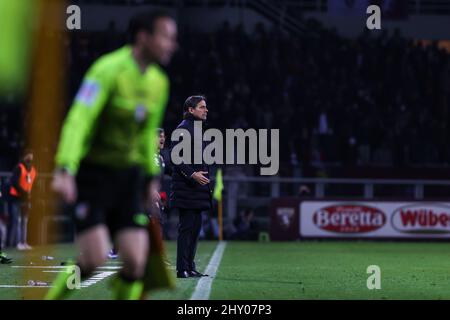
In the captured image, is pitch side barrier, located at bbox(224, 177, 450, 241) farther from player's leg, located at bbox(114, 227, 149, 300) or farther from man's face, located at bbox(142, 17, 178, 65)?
man's face, located at bbox(142, 17, 178, 65)

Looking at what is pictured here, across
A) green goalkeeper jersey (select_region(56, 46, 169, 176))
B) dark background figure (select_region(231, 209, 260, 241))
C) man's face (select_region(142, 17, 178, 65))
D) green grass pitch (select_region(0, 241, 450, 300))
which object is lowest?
dark background figure (select_region(231, 209, 260, 241))

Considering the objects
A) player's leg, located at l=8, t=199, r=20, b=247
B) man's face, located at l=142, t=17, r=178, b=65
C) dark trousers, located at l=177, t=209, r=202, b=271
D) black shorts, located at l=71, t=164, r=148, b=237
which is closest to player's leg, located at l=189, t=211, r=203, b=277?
dark trousers, located at l=177, t=209, r=202, b=271

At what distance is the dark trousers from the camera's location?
11367 millimetres

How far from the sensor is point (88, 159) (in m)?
6.12

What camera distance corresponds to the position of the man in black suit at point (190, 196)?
11.4m

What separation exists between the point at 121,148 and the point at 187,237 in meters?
5.36

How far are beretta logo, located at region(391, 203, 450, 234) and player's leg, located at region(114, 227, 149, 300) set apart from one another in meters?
19.2

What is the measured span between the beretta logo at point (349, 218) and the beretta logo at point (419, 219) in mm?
383

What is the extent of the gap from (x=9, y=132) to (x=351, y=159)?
28.1 ft

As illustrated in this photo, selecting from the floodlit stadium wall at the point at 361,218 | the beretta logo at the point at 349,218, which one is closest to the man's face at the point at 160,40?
the floodlit stadium wall at the point at 361,218

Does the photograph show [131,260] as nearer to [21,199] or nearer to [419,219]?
[21,199]

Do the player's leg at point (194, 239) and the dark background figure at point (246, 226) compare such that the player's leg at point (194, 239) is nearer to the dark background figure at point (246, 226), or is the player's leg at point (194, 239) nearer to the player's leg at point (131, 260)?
the player's leg at point (131, 260)
